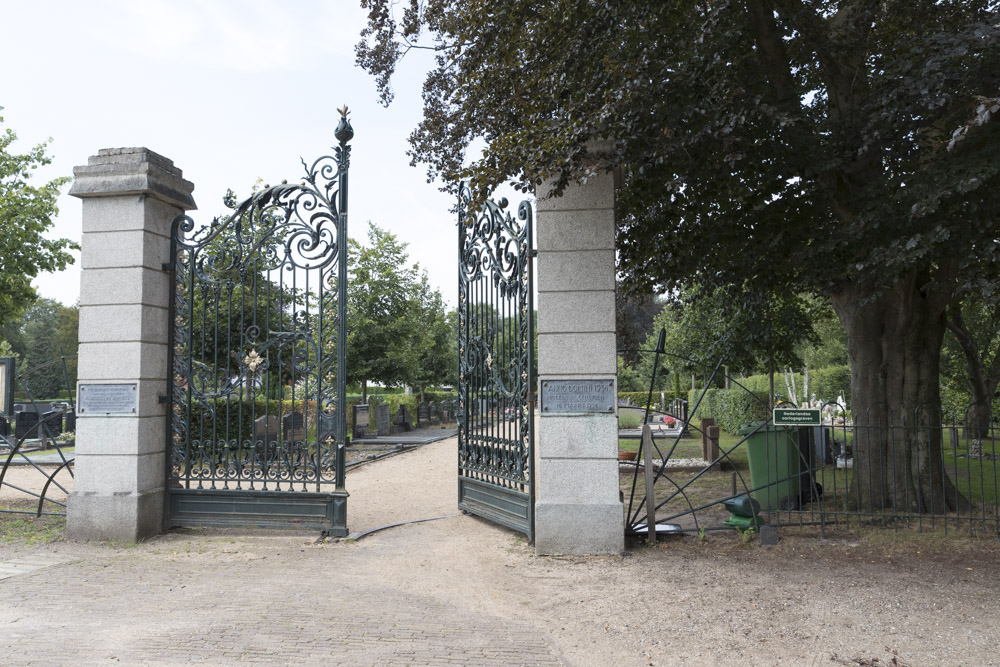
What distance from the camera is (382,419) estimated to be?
23594mm

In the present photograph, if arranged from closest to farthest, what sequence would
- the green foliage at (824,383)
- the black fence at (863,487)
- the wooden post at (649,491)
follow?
the wooden post at (649,491) → the black fence at (863,487) → the green foliage at (824,383)

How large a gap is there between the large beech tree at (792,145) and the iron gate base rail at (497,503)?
3.20 meters

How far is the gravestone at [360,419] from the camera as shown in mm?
21212

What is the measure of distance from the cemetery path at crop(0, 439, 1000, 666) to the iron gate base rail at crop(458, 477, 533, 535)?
0.67 feet

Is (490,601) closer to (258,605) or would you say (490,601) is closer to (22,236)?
(258,605)

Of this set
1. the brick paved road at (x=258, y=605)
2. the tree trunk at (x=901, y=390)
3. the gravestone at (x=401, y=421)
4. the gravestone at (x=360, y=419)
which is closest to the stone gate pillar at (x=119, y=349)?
the brick paved road at (x=258, y=605)

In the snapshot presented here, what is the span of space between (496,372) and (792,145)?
3968 mm

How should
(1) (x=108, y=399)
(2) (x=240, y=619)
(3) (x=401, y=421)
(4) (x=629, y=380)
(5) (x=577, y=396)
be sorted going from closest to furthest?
(2) (x=240, y=619)
(5) (x=577, y=396)
(1) (x=108, y=399)
(3) (x=401, y=421)
(4) (x=629, y=380)

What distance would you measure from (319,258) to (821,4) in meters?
6.49

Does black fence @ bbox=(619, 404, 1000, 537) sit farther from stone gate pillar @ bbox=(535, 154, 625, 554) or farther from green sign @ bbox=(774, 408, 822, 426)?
stone gate pillar @ bbox=(535, 154, 625, 554)

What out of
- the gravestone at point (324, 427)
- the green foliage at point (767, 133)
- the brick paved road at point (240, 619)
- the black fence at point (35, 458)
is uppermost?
the green foliage at point (767, 133)

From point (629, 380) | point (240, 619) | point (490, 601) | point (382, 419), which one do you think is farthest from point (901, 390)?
point (629, 380)

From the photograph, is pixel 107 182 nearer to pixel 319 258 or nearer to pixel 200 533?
pixel 319 258

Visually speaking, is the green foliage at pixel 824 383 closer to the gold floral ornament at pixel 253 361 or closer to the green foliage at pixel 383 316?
the green foliage at pixel 383 316
